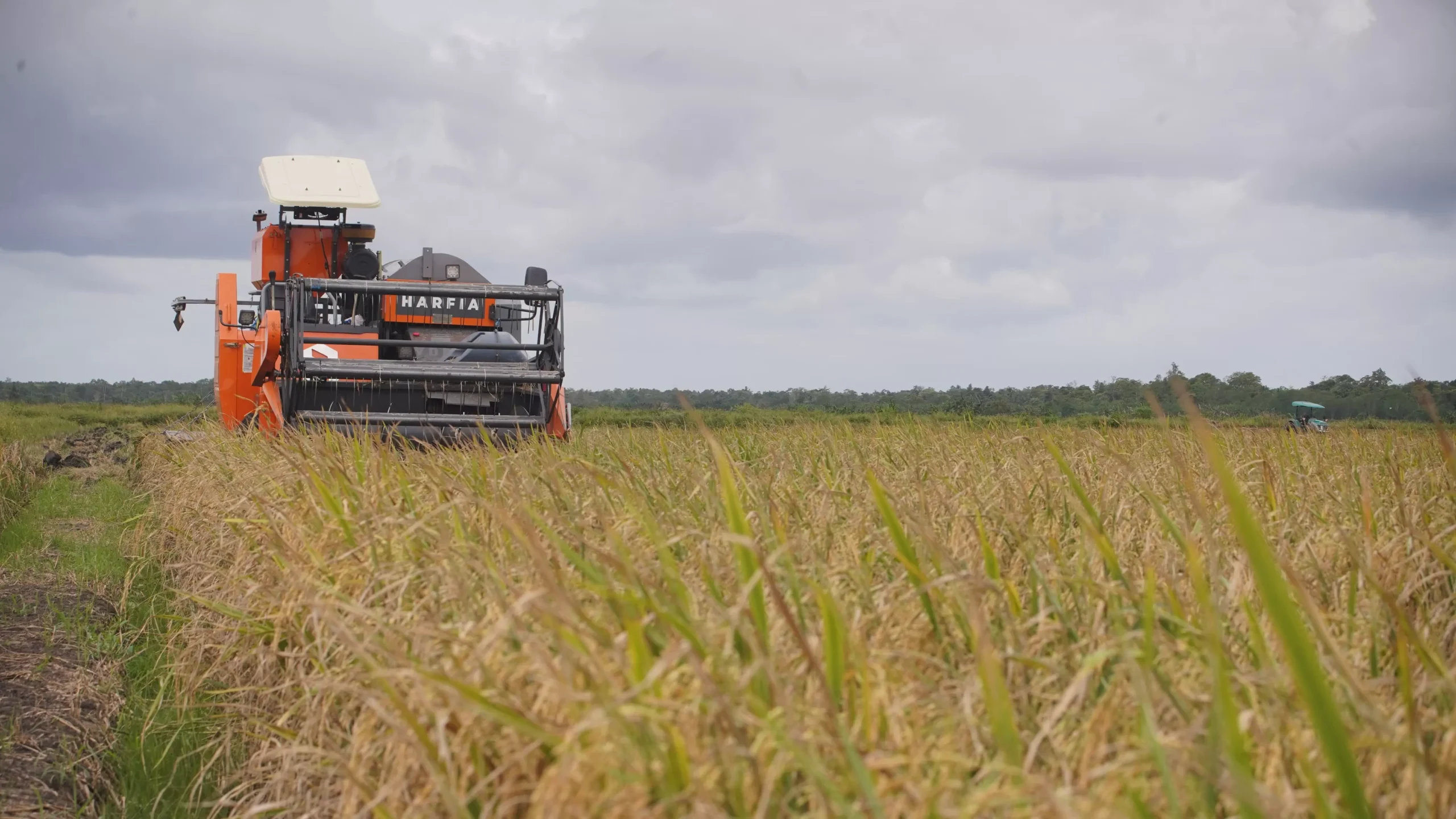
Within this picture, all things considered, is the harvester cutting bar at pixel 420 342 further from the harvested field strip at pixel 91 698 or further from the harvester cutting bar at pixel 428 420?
the harvested field strip at pixel 91 698

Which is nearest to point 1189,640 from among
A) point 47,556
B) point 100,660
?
point 100,660

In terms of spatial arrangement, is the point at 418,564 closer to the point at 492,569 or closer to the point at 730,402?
the point at 492,569

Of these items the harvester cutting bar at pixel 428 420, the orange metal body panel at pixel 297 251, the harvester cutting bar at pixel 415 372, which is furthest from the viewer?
the orange metal body panel at pixel 297 251

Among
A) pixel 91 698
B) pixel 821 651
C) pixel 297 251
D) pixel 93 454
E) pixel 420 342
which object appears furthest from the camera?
pixel 93 454

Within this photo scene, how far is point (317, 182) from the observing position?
506 inches

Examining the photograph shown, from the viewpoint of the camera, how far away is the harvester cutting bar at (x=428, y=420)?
28.6ft

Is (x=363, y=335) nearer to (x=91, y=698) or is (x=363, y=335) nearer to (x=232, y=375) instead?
(x=232, y=375)

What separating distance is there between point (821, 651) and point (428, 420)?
23.7 feet

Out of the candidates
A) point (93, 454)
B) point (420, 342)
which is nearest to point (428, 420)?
point (420, 342)

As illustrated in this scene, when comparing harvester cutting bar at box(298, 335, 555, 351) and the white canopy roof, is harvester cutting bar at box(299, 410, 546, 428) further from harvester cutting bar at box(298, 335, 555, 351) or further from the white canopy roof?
the white canopy roof

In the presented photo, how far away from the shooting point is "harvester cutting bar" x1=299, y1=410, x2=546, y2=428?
28.6 feet

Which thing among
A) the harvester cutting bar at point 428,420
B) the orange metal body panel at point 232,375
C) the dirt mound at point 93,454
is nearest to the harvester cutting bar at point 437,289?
the harvester cutting bar at point 428,420

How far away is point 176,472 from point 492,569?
795cm

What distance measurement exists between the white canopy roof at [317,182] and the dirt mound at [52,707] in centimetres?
730
